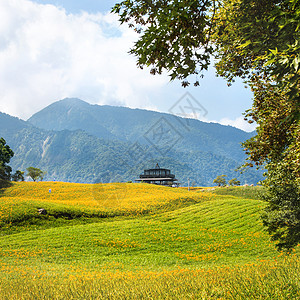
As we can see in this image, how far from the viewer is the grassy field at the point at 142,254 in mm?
4641

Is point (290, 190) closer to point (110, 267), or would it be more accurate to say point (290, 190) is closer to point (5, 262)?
point (110, 267)

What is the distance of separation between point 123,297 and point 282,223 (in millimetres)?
11356

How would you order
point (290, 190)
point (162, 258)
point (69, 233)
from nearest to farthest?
1. point (290, 190)
2. point (162, 258)
3. point (69, 233)

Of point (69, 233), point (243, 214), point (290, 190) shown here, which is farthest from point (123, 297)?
point (243, 214)

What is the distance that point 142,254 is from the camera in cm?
1844

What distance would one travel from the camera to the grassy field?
4.64 meters

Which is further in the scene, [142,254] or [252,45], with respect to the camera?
[142,254]

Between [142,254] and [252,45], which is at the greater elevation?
[252,45]

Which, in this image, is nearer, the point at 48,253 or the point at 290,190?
the point at 290,190

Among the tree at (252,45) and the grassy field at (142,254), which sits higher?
the tree at (252,45)

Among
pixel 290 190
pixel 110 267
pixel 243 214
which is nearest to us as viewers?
pixel 290 190

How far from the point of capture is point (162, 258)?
55.8 feet

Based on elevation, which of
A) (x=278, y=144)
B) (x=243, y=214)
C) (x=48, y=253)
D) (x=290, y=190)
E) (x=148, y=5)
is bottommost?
(x=48, y=253)

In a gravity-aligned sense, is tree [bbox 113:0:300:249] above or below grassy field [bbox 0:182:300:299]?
above
